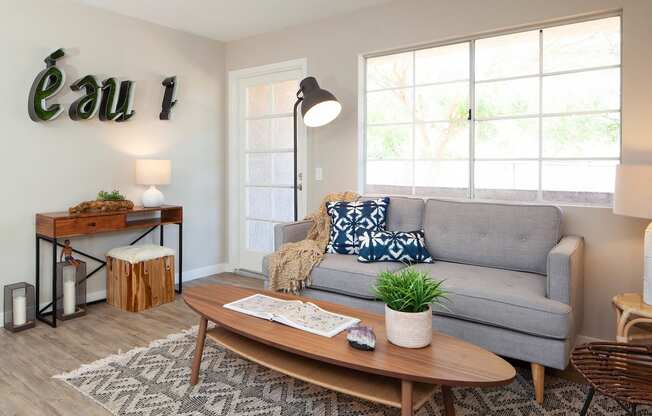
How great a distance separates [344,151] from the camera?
385 cm

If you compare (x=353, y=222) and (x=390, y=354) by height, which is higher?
(x=353, y=222)

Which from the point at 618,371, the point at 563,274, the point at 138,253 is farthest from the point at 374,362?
the point at 138,253

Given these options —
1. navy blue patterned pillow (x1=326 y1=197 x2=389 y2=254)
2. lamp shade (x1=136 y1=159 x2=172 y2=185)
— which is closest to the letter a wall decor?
lamp shade (x1=136 y1=159 x2=172 y2=185)

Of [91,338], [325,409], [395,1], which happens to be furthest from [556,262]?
[91,338]

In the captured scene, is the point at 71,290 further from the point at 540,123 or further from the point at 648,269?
the point at 648,269

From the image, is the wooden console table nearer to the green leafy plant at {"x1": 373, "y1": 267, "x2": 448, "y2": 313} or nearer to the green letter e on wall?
the green letter e on wall

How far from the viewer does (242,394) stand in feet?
7.20

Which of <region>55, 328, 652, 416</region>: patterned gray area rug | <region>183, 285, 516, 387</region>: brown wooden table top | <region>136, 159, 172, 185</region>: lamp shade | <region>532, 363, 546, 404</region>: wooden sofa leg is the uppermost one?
<region>136, 159, 172, 185</region>: lamp shade

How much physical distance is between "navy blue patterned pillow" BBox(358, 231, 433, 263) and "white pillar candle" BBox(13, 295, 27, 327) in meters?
2.32

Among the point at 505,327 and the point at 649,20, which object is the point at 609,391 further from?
the point at 649,20

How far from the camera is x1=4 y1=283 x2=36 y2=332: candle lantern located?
305 cm

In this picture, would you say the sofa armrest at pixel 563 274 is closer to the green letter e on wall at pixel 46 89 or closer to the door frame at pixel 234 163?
the door frame at pixel 234 163

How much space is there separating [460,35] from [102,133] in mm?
2902

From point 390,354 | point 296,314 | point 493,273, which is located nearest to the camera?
point 390,354
